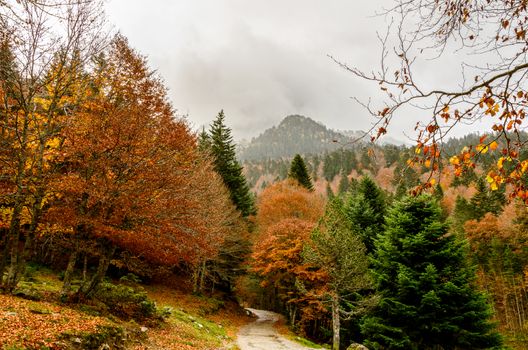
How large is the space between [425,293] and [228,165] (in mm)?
24446

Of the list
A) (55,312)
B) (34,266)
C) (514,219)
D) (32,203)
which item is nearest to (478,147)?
(55,312)

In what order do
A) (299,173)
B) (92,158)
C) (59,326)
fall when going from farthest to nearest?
(299,173), (92,158), (59,326)

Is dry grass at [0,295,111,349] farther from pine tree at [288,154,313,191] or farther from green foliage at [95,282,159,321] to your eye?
pine tree at [288,154,313,191]

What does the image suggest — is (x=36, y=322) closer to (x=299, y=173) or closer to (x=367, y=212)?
(x=367, y=212)

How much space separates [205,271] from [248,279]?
19.9 ft

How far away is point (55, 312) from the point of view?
969cm

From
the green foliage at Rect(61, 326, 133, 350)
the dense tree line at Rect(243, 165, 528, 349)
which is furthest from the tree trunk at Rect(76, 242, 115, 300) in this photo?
the dense tree line at Rect(243, 165, 528, 349)

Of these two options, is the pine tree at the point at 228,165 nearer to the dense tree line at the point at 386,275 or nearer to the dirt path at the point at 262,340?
the dense tree line at the point at 386,275

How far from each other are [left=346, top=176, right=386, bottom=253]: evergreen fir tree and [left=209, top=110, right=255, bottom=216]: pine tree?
523 inches

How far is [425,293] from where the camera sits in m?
17.7

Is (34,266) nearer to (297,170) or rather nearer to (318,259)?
(318,259)

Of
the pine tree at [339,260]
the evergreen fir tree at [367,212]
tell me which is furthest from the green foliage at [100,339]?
the evergreen fir tree at [367,212]

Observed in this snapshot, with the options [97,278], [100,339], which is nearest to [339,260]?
[97,278]

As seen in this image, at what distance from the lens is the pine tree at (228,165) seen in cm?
3675
